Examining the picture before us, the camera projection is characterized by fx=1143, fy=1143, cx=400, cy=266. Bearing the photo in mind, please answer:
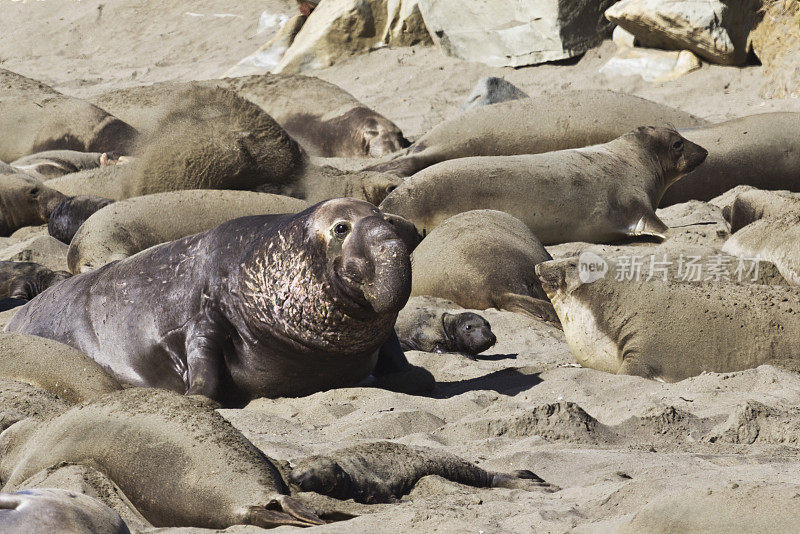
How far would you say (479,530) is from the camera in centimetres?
271

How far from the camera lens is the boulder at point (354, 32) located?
14977mm

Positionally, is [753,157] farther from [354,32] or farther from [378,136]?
[354,32]

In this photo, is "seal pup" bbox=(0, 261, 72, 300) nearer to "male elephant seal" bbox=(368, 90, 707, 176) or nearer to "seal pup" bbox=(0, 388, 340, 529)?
"male elephant seal" bbox=(368, 90, 707, 176)

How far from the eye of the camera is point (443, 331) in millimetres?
5926

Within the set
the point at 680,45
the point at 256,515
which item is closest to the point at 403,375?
the point at 256,515

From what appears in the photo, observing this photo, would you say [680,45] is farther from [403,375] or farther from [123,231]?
[403,375]

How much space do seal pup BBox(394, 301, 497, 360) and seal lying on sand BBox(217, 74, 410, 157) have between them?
501 cm

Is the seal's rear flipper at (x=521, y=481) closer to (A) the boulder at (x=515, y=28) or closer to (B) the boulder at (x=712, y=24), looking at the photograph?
(B) the boulder at (x=712, y=24)

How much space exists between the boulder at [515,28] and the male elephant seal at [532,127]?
126 inches

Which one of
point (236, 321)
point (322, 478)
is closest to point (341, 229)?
point (236, 321)

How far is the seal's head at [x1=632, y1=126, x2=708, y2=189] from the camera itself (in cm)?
867

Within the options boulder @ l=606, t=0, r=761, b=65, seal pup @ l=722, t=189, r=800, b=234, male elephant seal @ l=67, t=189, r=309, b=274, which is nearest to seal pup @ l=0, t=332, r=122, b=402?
→ male elephant seal @ l=67, t=189, r=309, b=274

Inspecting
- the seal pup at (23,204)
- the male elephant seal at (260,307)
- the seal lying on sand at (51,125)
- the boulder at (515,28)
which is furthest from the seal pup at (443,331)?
the boulder at (515,28)

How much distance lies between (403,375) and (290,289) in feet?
2.06
